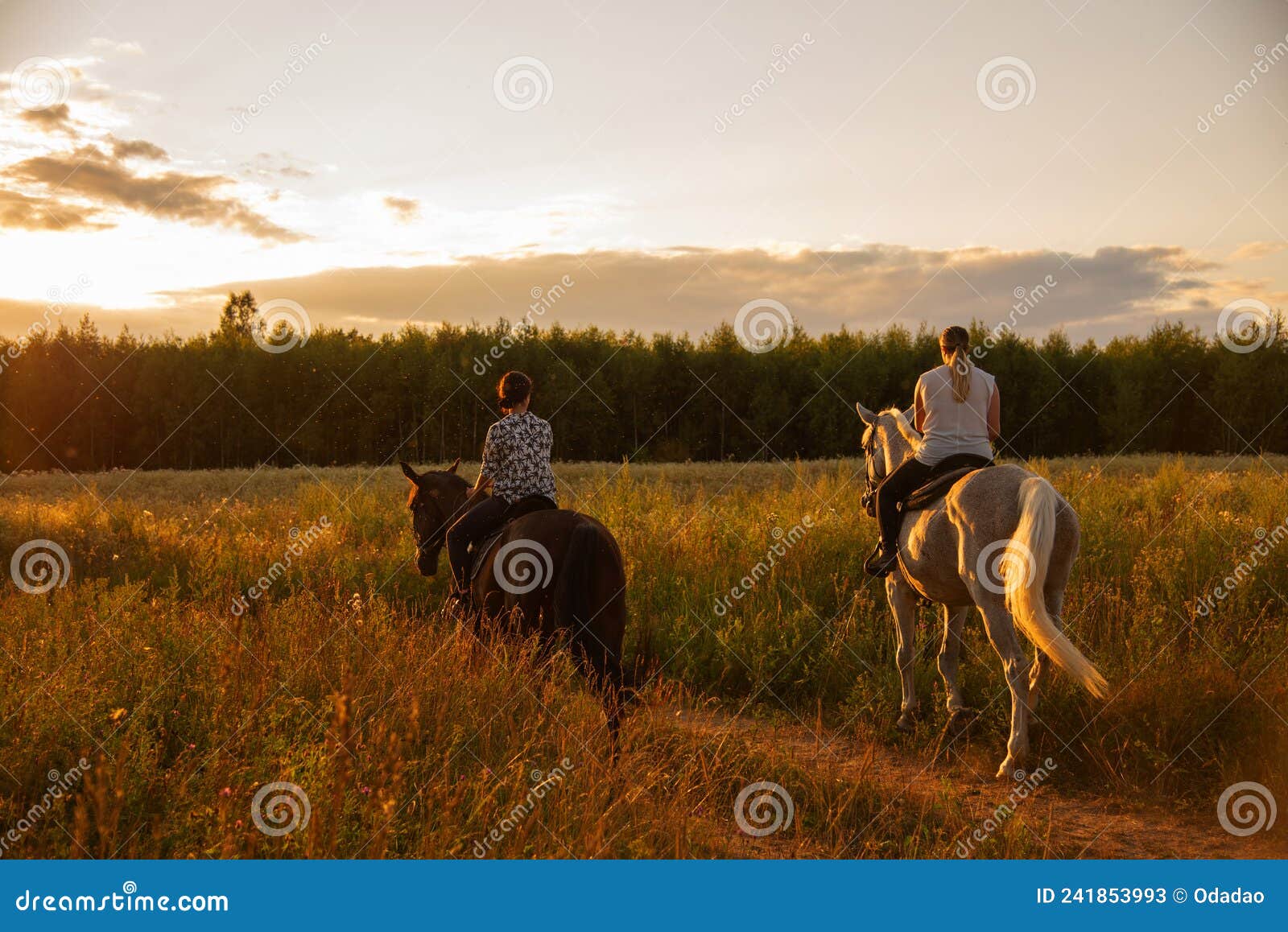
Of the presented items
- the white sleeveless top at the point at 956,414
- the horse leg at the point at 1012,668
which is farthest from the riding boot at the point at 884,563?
the horse leg at the point at 1012,668

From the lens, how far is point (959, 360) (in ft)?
21.5

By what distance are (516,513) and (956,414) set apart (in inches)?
143

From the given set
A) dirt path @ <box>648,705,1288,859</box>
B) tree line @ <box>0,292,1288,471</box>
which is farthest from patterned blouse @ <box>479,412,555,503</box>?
tree line @ <box>0,292,1288,471</box>

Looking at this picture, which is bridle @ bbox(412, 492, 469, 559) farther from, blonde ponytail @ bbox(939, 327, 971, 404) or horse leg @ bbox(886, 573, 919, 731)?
blonde ponytail @ bbox(939, 327, 971, 404)

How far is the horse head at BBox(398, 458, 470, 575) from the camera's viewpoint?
8133mm

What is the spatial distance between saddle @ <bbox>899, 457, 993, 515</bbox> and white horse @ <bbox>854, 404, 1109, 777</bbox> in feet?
0.26

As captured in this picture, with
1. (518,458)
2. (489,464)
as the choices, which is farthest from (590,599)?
(489,464)

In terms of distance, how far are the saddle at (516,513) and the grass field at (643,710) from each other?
78 centimetres

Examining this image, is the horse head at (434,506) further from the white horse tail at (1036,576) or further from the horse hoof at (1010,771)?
the horse hoof at (1010,771)

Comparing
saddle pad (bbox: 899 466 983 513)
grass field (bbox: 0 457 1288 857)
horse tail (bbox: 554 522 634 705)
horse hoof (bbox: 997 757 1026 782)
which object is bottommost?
horse hoof (bbox: 997 757 1026 782)

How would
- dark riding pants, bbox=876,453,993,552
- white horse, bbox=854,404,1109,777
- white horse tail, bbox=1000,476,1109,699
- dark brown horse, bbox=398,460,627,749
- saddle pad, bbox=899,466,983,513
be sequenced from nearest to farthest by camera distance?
white horse tail, bbox=1000,476,1109,699 → white horse, bbox=854,404,1109,777 → dark brown horse, bbox=398,460,627,749 → saddle pad, bbox=899,466,983,513 → dark riding pants, bbox=876,453,993,552

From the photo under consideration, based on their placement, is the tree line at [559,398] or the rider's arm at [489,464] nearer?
the rider's arm at [489,464]

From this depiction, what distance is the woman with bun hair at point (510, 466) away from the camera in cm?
692
